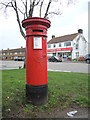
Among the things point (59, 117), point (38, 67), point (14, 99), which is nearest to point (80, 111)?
point (59, 117)

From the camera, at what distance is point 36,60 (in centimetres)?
330

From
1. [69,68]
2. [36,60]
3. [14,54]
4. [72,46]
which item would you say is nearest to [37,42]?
[36,60]

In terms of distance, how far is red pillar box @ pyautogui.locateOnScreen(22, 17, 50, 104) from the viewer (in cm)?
326

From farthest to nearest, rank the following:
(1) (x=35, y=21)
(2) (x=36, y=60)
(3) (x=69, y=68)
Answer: (3) (x=69, y=68) → (2) (x=36, y=60) → (1) (x=35, y=21)

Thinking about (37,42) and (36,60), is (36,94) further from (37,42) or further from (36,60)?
(37,42)

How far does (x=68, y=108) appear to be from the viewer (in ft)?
10.7

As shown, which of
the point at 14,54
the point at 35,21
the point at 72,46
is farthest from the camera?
the point at 14,54

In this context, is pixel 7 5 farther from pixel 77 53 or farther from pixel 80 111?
pixel 77 53

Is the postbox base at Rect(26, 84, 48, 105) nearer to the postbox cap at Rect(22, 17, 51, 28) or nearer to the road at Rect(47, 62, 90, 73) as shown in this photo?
the postbox cap at Rect(22, 17, 51, 28)

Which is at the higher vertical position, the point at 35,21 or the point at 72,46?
the point at 72,46

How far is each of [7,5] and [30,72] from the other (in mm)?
11787

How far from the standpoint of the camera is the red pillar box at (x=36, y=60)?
10.7 ft

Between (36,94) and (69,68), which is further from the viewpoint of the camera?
(69,68)

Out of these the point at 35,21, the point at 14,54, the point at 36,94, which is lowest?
the point at 36,94
